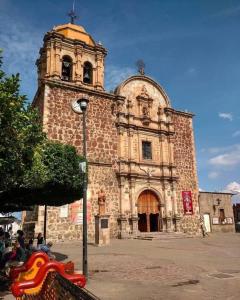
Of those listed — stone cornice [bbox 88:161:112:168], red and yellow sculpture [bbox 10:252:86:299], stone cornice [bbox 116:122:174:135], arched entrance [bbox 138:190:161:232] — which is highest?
stone cornice [bbox 116:122:174:135]

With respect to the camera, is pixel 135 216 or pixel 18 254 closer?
pixel 18 254

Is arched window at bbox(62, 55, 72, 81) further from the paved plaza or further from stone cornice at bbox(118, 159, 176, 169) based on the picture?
the paved plaza

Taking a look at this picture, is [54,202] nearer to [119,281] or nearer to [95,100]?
[119,281]

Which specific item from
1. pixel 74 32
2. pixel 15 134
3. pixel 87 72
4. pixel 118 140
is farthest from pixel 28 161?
pixel 74 32

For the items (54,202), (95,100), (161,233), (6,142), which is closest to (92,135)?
(95,100)

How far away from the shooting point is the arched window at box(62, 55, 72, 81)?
904 inches

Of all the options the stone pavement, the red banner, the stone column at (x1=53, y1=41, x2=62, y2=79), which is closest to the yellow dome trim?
the stone column at (x1=53, y1=41, x2=62, y2=79)

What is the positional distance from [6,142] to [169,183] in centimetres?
1942

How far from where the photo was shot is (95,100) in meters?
22.8

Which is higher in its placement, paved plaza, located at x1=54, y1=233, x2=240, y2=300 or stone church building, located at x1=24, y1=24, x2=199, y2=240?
stone church building, located at x1=24, y1=24, x2=199, y2=240

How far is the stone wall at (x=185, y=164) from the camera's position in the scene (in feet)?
81.7

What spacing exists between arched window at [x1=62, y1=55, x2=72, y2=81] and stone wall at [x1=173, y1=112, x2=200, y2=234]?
9872 millimetres

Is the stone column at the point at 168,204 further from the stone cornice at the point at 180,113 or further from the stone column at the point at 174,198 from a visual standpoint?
the stone cornice at the point at 180,113

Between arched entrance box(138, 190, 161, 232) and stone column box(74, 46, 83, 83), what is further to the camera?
arched entrance box(138, 190, 161, 232)
